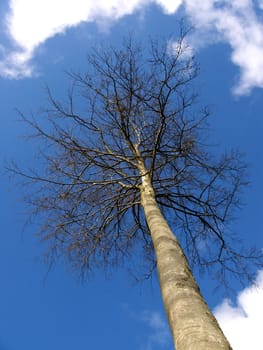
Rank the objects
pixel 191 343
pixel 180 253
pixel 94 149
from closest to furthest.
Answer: pixel 191 343 < pixel 180 253 < pixel 94 149

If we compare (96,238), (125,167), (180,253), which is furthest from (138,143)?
(180,253)

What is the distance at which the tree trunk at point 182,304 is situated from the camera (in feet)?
5.94

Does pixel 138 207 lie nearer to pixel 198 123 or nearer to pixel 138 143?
pixel 138 143

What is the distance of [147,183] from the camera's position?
5.18 meters

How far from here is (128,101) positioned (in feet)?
19.1

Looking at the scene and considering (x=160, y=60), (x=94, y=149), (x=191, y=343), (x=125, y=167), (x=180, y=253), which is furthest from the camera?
(x=125, y=167)

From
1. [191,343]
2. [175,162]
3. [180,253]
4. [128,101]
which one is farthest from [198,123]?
[191,343]

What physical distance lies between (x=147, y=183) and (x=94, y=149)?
1180 millimetres

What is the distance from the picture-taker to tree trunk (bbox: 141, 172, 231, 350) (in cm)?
181

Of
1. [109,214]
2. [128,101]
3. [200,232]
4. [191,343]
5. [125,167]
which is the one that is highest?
[128,101]

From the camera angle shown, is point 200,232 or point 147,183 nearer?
point 147,183

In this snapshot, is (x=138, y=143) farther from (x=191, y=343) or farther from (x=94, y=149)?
(x=191, y=343)

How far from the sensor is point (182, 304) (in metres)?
2.21

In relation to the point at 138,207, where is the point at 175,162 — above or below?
above
